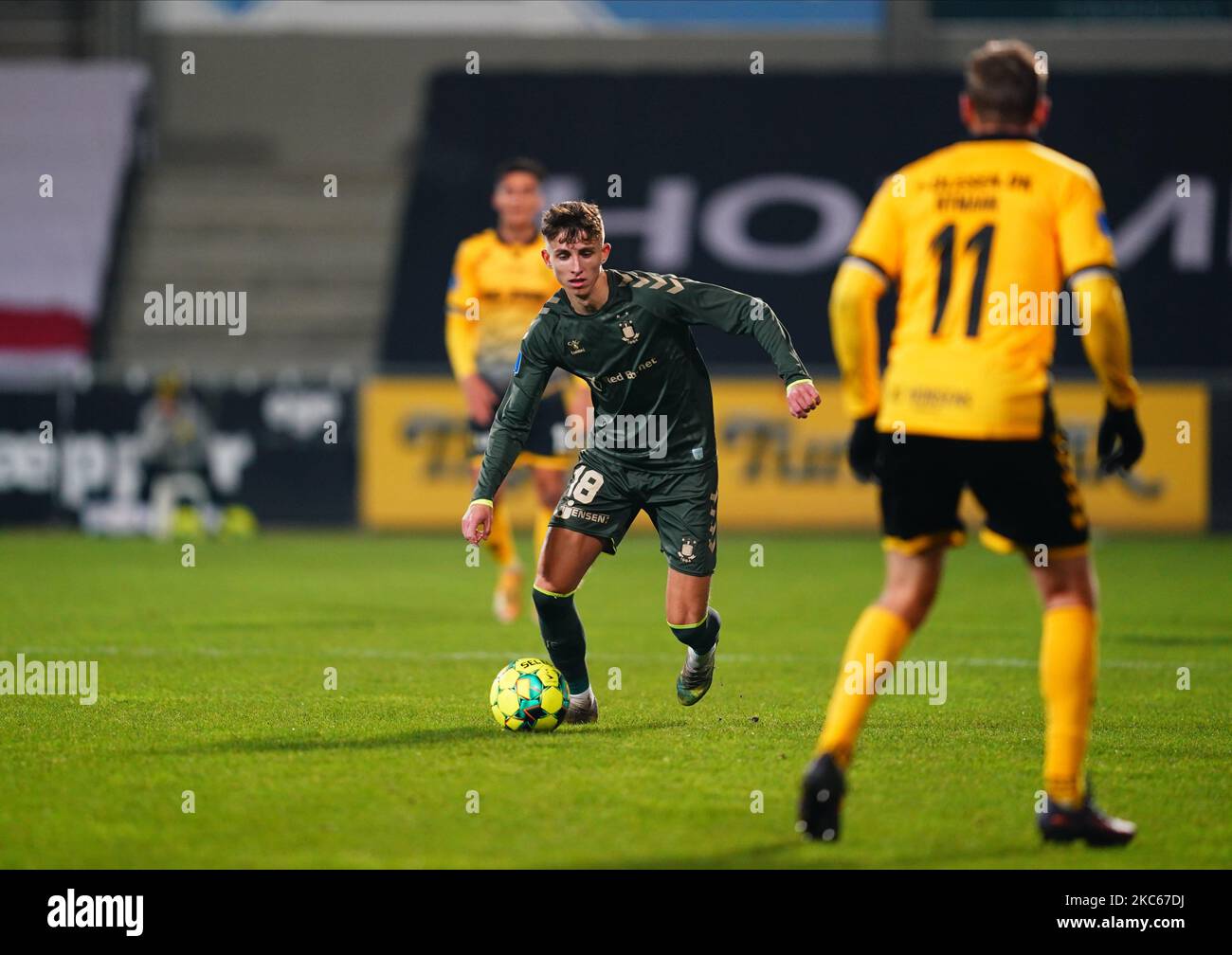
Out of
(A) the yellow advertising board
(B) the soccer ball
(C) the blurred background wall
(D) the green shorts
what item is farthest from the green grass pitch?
(C) the blurred background wall

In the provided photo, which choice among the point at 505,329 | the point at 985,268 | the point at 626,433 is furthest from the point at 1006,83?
the point at 505,329

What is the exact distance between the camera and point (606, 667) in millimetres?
8539

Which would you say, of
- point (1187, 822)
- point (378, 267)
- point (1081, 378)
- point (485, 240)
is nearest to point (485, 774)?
point (1187, 822)

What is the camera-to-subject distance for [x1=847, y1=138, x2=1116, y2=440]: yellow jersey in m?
4.76

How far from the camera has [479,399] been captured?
33.5 ft

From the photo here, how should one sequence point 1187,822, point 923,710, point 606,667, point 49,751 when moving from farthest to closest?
point 606,667 → point 923,710 → point 49,751 → point 1187,822

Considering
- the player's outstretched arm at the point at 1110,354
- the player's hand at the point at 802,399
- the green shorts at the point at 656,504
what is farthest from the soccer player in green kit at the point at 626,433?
the player's outstretched arm at the point at 1110,354

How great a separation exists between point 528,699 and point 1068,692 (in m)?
2.31

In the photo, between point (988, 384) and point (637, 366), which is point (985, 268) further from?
point (637, 366)

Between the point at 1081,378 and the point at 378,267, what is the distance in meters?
10.4

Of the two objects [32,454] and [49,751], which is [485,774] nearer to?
[49,751]

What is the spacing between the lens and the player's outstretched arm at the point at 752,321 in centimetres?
580
